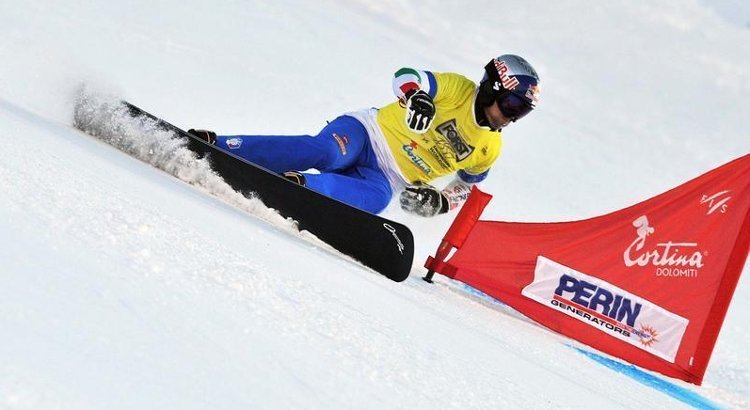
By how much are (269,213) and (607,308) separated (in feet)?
6.29

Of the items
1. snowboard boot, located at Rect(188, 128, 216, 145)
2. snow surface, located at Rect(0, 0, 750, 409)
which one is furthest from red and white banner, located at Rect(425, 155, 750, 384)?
snowboard boot, located at Rect(188, 128, 216, 145)

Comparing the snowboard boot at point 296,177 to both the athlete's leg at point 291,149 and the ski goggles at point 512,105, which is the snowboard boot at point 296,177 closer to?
the athlete's leg at point 291,149

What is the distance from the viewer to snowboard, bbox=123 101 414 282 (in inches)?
160

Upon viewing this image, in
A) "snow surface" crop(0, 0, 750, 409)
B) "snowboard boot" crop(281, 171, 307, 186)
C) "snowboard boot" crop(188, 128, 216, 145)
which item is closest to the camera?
"snow surface" crop(0, 0, 750, 409)

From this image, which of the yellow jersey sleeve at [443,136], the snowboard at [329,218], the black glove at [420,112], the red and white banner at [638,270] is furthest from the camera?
the yellow jersey sleeve at [443,136]

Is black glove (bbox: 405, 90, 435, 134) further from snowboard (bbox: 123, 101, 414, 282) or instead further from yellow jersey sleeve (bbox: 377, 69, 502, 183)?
snowboard (bbox: 123, 101, 414, 282)

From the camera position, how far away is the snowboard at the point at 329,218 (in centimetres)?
406

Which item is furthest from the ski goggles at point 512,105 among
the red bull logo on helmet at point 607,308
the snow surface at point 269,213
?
the snow surface at point 269,213

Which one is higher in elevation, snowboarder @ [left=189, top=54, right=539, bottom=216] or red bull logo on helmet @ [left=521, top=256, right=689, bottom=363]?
snowboarder @ [left=189, top=54, right=539, bottom=216]

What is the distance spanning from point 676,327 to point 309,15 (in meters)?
7.22

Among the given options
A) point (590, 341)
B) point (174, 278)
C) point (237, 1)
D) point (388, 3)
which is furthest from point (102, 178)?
point (388, 3)

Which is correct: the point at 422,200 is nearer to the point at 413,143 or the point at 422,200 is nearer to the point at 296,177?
the point at 413,143

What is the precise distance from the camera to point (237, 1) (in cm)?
1051

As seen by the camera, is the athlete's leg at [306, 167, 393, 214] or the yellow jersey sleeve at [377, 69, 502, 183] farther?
the yellow jersey sleeve at [377, 69, 502, 183]
